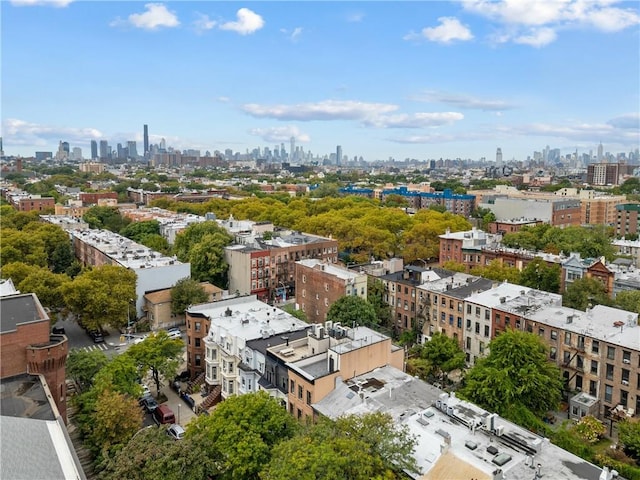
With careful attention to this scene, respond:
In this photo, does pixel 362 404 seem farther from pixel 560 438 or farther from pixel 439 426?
pixel 560 438

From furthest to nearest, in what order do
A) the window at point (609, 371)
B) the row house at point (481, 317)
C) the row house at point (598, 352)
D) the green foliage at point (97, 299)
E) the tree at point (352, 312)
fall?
the green foliage at point (97, 299) < the tree at point (352, 312) < the row house at point (481, 317) < the window at point (609, 371) < the row house at point (598, 352)

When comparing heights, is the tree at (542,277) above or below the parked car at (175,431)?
above

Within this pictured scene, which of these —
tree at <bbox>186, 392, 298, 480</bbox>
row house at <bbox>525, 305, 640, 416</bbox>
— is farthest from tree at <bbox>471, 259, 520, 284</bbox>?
tree at <bbox>186, 392, 298, 480</bbox>

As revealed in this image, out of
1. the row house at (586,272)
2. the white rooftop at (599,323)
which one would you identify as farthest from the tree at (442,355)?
the row house at (586,272)

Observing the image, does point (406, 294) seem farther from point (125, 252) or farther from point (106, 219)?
point (106, 219)

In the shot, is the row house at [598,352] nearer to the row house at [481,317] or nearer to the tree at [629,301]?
the row house at [481,317]

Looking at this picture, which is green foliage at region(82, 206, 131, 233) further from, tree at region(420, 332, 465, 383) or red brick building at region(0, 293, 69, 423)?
tree at region(420, 332, 465, 383)

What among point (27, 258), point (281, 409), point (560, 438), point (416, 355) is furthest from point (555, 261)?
point (27, 258)
